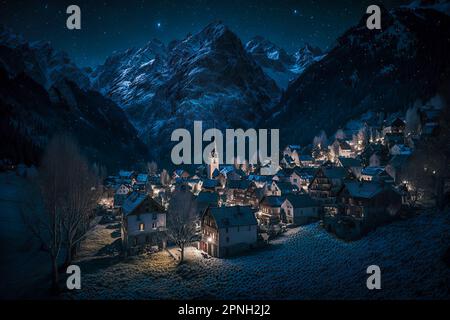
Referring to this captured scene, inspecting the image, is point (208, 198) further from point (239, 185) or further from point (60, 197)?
point (60, 197)

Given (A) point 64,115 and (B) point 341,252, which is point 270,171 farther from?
(A) point 64,115

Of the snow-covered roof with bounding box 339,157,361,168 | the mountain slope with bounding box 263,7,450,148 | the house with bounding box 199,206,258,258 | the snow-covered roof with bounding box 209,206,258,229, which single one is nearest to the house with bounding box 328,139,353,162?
the snow-covered roof with bounding box 339,157,361,168

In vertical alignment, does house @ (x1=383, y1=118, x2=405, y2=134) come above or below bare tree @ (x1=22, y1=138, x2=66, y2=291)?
above

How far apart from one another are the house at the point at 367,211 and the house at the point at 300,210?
31.2 ft

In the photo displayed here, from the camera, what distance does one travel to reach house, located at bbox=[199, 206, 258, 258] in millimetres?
43750

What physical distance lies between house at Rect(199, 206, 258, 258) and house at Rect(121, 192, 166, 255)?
316 inches

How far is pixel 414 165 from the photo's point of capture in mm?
56250

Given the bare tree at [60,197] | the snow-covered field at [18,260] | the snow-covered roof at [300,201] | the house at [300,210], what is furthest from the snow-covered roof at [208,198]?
the snow-covered field at [18,260]

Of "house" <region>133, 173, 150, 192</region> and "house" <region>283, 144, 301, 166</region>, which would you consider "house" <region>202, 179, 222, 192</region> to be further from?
"house" <region>283, 144, 301, 166</region>

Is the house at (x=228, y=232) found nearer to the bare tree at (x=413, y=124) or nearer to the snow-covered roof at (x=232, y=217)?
the snow-covered roof at (x=232, y=217)

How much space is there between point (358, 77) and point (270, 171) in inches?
4420

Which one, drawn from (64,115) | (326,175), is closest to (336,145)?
(326,175)

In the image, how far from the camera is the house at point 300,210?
180 ft
